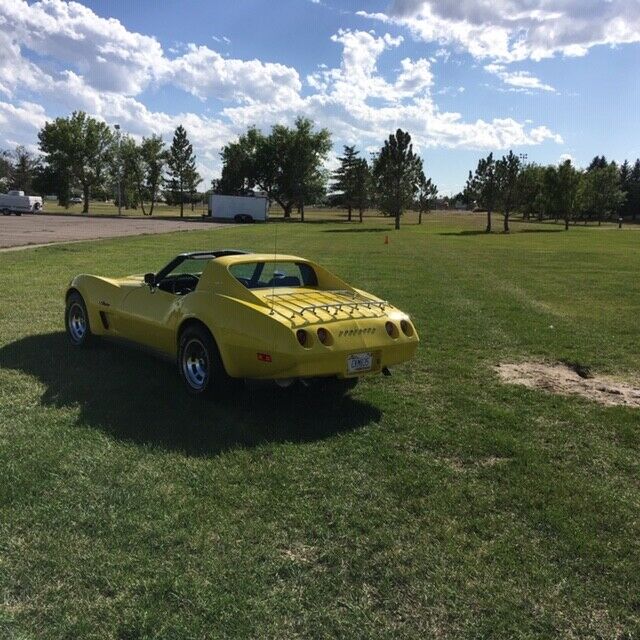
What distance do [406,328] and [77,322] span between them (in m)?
4.01

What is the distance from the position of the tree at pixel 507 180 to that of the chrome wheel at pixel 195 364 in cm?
5522

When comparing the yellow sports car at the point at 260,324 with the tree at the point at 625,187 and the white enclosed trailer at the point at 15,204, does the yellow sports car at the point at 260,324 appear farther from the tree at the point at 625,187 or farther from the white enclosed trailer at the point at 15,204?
the tree at the point at 625,187

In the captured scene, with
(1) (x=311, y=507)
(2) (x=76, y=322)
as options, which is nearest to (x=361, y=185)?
(2) (x=76, y=322)

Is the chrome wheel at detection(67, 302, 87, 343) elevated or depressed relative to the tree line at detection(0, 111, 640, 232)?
depressed

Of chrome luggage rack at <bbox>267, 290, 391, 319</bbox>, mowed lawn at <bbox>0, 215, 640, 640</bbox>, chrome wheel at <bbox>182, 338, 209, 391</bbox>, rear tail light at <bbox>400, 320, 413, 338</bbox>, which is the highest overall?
chrome luggage rack at <bbox>267, 290, 391, 319</bbox>

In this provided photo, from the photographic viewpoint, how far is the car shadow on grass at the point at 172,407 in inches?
183

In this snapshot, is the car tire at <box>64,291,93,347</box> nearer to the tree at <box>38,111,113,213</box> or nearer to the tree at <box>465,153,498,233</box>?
the tree at <box>465,153,498,233</box>

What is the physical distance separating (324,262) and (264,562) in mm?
17865

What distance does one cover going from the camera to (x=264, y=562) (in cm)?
304

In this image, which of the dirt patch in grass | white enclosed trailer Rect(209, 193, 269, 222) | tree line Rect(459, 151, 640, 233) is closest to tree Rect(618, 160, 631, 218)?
tree line Rect(459, 151, 640, 233)

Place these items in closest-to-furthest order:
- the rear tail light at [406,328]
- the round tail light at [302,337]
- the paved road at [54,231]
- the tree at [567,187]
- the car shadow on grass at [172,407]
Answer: the car shadow on grass at [172,407], the round tail light at [302,337], the rear tail light at [406,328], the paved road at [54,231], the tree at [567,187]

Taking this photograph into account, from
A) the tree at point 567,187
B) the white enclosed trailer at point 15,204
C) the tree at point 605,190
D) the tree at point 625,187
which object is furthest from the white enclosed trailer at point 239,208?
the tree at point 625,187

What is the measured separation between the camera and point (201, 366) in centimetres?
541

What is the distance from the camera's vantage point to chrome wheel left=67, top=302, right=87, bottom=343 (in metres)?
7.22
